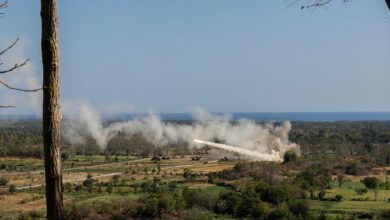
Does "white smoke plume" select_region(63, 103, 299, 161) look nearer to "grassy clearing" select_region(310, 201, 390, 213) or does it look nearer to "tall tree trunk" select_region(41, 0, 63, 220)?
"grassy clearing" select_region(310, 201, 390, 213)

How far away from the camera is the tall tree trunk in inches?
244

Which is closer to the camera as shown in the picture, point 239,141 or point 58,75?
point 58,75

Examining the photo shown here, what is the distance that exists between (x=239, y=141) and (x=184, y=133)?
32.9m

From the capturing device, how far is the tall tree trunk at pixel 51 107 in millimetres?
6191

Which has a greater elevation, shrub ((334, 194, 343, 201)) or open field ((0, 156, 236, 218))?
shrub ((334, 194, 343, 201))

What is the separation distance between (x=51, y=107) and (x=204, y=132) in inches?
4417

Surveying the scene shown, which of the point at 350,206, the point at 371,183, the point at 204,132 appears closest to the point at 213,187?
the point at 371,183

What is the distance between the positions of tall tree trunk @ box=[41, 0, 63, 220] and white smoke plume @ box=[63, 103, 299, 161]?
92.9 metres

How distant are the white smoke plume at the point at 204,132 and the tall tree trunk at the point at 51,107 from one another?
305 ft

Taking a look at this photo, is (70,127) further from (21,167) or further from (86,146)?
(21,167)

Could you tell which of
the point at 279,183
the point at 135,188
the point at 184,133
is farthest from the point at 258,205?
the point at 184,133

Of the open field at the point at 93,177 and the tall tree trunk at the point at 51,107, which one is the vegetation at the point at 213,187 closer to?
the open field at the point at 93,177

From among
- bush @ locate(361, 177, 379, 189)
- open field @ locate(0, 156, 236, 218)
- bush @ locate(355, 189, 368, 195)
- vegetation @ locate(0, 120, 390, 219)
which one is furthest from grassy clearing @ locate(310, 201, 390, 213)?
open field @ locate(0, 156, 236, 218)

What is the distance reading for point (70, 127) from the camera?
138000 millimetres
